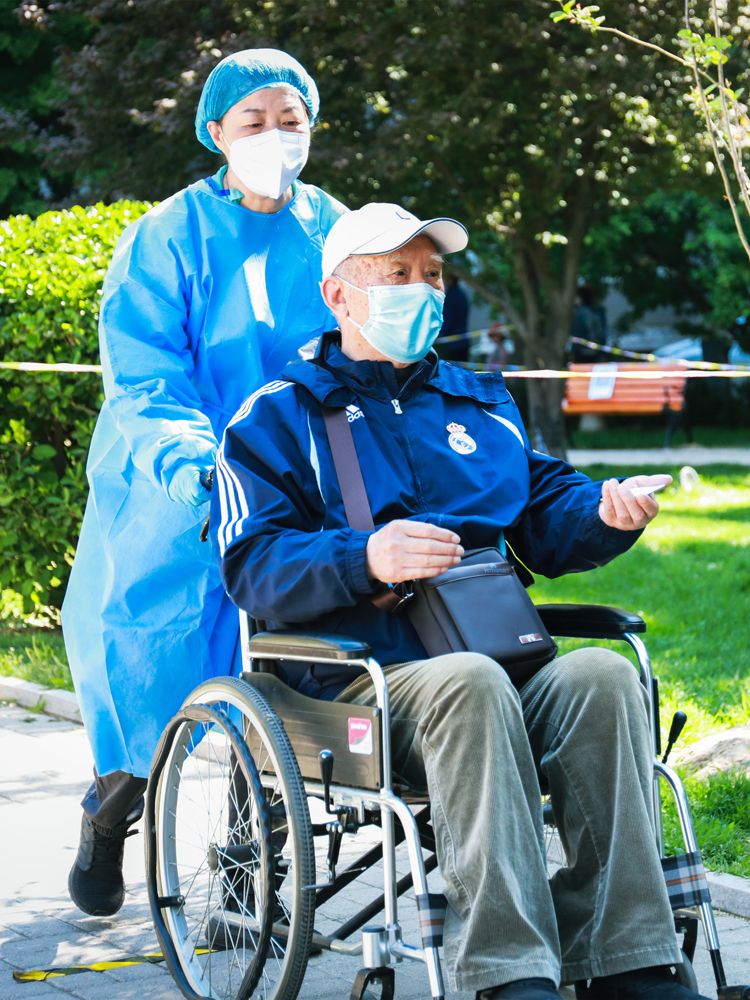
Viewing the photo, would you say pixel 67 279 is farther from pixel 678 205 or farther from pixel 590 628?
pixel 678 205

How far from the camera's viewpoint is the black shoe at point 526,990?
2846 millimetres

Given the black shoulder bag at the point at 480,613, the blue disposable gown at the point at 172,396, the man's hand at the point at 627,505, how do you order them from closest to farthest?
1. the black shoulder bag at the point at 480,613
2. the man's hand at the point at 627,505
3. the blue disposable gown at the point at 172,396

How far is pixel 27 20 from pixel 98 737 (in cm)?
1190

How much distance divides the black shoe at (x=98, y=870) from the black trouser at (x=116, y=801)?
0.02 metres

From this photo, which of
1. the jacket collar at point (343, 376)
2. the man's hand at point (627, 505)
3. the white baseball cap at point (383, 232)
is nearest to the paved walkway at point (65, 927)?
the man's hand at point (627, 505)

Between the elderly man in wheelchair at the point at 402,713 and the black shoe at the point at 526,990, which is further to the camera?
the elderly man in wheelchair at the point at 402,713

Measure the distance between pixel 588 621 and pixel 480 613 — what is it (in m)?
0.37

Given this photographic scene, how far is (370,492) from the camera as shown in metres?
3.46

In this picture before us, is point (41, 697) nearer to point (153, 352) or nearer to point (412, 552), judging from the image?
point (153, 352)

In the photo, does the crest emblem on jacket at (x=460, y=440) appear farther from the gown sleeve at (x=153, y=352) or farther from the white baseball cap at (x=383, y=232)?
the gown sleeve at (x=153, y=352)

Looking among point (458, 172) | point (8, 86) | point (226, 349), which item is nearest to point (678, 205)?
point (458, 172)

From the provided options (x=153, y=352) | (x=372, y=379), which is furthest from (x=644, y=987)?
(x=153, y=352)

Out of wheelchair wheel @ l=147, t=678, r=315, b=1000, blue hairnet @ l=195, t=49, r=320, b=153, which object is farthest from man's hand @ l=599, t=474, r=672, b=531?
blue hairnet @ l=195, t=49, r=320, b=153

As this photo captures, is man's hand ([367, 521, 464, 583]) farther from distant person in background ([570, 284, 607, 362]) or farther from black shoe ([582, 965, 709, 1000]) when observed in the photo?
distant person in background ([570, 284, 607, 362])
